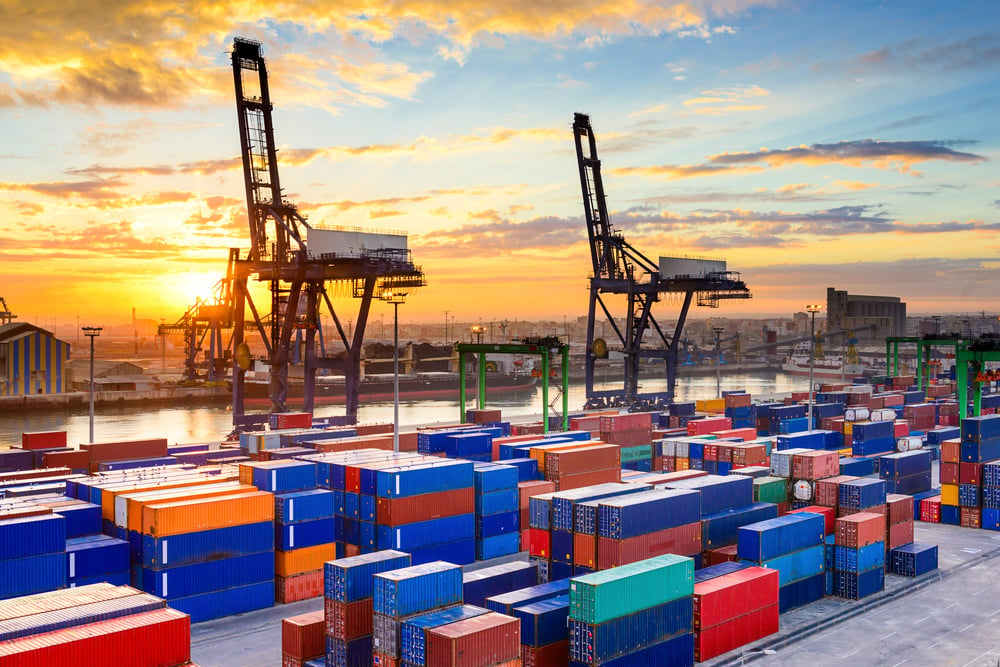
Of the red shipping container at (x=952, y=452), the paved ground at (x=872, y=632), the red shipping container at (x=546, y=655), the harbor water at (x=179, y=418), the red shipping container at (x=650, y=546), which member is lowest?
the harbor water at (x=179, y=418)

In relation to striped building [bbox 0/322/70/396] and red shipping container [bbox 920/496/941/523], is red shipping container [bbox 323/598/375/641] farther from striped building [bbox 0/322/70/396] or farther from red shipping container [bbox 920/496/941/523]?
striped building [bbox 0/322/70/396]

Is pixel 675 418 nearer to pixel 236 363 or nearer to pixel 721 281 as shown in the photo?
pixel 721 281

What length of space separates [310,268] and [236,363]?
490 inches

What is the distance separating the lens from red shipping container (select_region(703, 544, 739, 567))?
3100 centimetres

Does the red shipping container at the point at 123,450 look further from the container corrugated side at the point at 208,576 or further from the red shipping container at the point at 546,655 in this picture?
the red shipping container at the point at 546,655

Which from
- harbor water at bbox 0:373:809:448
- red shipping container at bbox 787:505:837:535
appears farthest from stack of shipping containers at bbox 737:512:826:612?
harbor water at bbox 0:373:809:448

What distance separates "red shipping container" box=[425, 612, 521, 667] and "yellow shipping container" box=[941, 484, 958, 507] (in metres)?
35.1

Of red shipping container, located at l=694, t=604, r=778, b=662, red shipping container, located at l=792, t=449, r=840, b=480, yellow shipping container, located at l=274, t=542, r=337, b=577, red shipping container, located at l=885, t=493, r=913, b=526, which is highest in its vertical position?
red shipping container, located at l=792, t=449, r=840, b=480

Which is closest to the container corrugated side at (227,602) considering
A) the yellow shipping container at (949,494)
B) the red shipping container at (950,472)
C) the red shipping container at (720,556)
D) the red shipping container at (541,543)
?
the red shipping container at (541,543)

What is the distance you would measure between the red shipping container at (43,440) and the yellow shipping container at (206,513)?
94.4 feet

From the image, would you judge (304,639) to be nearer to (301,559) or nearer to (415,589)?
(415,589)

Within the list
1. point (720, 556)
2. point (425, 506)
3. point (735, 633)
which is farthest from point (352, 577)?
point (720, 556)

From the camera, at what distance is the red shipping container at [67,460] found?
151 feet

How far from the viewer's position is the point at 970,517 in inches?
1807
